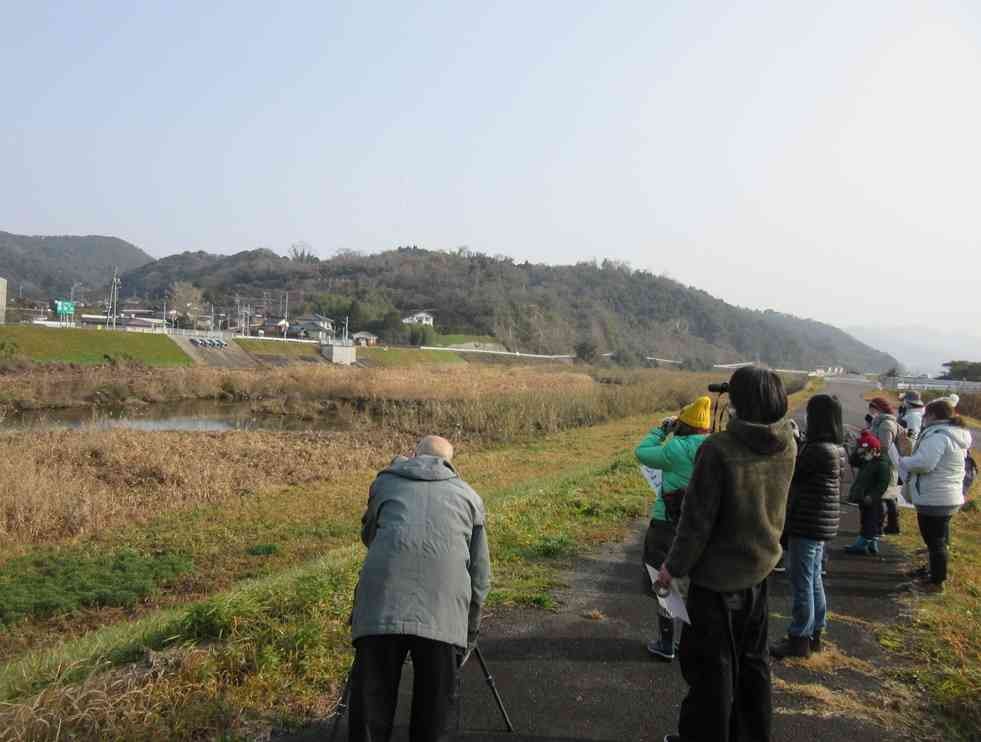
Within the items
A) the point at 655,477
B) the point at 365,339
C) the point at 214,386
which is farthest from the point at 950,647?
the point at 365,339

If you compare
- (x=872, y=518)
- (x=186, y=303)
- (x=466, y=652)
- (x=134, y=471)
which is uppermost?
(x=186, y=303)

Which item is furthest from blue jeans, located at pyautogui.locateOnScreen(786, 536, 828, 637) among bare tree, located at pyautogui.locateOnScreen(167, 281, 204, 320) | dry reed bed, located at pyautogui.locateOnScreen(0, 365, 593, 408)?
bare tree, located at pyautogui.locateOnScreen(167, 281, 204, 320)

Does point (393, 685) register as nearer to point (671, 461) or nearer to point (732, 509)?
point (732, 509)

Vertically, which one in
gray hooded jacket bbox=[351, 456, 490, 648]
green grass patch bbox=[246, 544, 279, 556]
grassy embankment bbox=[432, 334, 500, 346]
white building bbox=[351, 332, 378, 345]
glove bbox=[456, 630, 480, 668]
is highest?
grassy embankment bbox=[432, 334, 500, 346]

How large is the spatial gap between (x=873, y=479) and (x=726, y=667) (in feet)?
18.0

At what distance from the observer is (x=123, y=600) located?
8.45m

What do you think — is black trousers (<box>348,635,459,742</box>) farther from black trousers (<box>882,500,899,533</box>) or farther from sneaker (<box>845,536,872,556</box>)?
black trousers (<box>882,500,899,533</box>)

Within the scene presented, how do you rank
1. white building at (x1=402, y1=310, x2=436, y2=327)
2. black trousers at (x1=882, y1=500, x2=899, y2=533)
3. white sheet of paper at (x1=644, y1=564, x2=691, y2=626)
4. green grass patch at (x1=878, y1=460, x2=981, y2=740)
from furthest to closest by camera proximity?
white building at (x1=402, y1=310, x2=436, y2=327)
black trousers at (x1=882, y1=500, x2=899, y2=533)
green grass patch at (x1=878, y1=460, x2=981, y2=740)
white sheet of paper at (x1=644, y1=564, x2=691, y2=626)

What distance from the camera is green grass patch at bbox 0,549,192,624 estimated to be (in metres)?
8.09

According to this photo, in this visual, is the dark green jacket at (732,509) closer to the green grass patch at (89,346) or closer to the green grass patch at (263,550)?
the green grass patch at (263,550)

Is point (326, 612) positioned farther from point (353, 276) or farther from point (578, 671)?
point (353, 276)

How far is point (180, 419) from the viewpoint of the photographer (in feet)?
100

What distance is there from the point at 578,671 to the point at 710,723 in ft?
4.72

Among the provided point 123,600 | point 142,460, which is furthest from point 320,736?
point 142,460
